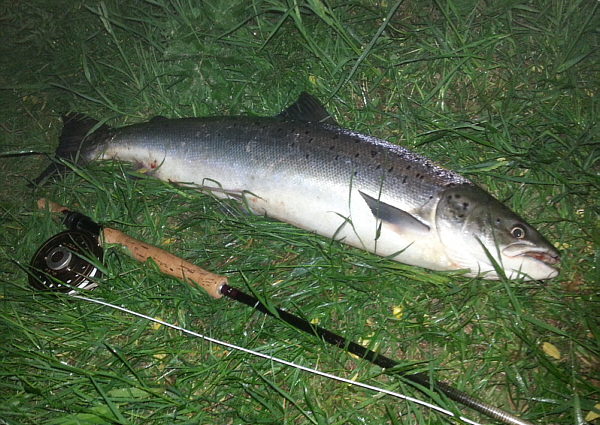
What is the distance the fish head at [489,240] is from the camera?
269 centimetres

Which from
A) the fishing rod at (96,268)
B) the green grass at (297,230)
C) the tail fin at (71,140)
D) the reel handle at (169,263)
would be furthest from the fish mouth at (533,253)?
the tail fin at (71,140)

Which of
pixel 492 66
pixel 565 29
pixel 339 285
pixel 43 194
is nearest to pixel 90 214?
pixel 43 194

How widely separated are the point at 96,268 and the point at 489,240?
279 centimetres

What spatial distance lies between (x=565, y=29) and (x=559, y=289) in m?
2.08

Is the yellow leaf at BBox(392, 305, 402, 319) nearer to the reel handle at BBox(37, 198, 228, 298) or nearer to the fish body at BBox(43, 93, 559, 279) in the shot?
the fish body at BBox(43, 93, 559, 279)

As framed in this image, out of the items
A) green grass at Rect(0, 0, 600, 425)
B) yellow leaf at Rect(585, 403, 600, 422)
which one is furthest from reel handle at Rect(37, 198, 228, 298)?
yellow leaf at Rect(585, 403, 600, 422)

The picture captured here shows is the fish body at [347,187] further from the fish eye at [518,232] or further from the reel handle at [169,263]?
the reel handle at [169,263]

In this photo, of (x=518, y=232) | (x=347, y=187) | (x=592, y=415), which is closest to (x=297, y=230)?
(x=347, y=187)

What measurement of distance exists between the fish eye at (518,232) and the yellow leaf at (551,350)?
0.70 metres

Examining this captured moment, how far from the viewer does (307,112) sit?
334cm

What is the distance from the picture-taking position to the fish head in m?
2.69

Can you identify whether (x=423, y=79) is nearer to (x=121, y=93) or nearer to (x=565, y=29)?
(x=565, y=29)

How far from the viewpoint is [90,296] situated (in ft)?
10.2

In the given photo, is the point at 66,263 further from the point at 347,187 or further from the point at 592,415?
the point at 592,415
